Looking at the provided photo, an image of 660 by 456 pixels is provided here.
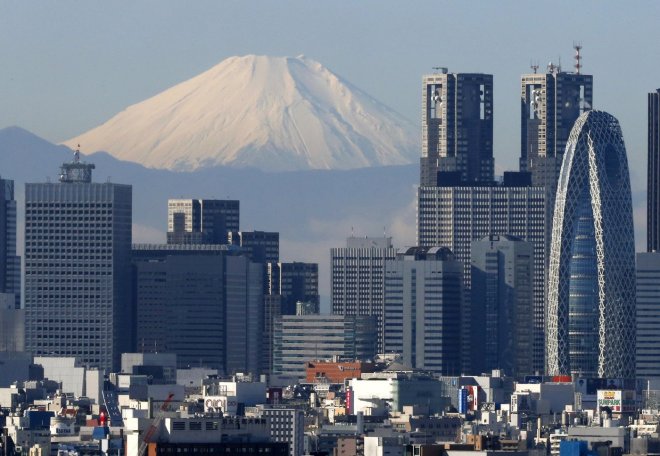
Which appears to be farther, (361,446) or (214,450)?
(361,446)

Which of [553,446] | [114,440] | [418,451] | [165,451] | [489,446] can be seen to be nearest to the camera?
[165,451]

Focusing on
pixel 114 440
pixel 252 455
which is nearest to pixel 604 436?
pixel 114 440

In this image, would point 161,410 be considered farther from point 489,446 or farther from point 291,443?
point 489,446

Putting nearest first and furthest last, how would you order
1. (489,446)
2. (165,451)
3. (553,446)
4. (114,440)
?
(165,451)
(489,446)
(114,440)
(553,446)

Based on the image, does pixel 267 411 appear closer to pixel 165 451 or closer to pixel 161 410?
pixel 161 410

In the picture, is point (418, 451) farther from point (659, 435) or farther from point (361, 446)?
point (659, 435)

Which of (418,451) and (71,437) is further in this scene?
(71,437)

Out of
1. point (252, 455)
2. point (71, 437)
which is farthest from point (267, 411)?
point (252, 455)
